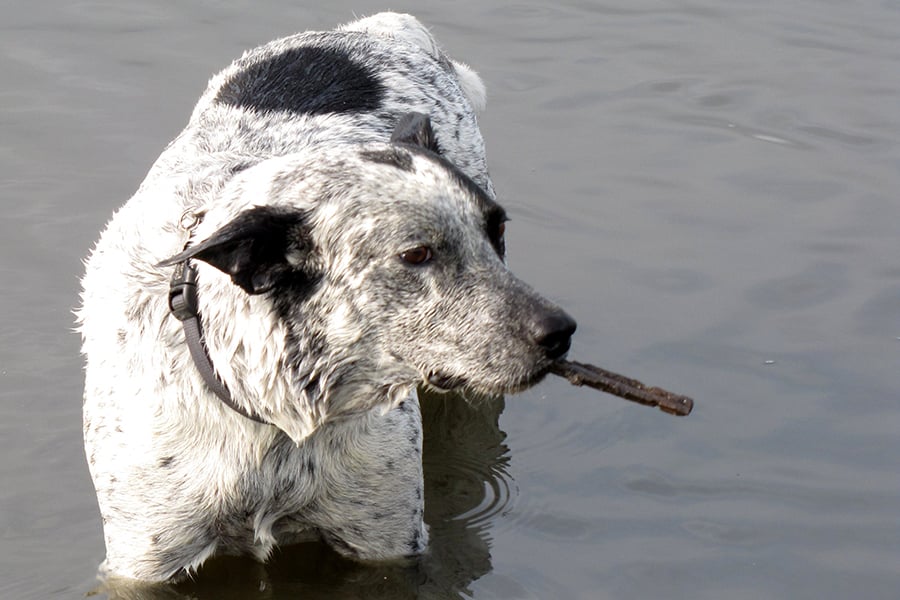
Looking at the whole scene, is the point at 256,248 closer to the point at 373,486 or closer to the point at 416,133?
the point at 416,133

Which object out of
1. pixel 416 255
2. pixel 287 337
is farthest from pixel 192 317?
pixel 416 255

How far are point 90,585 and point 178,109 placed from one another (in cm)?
412

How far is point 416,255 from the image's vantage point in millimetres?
3857

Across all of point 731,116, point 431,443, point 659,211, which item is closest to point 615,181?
point 659,211

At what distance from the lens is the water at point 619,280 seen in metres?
5.37

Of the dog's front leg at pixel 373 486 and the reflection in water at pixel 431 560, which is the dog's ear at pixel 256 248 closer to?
the dog's front leg at pixel 373 486

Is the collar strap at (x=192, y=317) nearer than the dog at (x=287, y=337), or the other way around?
the dog at (x=287, y=337)

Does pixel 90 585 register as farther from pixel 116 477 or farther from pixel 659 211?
pixel 659 211

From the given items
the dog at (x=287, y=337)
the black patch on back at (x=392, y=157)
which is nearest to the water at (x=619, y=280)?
the dog at (x=287, y=337)

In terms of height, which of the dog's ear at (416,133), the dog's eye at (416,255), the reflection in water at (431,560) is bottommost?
the reflection in water at (431,560)

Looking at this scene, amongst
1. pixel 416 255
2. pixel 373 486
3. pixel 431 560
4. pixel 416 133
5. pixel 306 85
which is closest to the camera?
pixel 416 255

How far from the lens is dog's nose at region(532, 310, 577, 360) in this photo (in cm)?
379

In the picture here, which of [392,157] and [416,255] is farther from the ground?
[392,157]

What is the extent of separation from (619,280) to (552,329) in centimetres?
346
